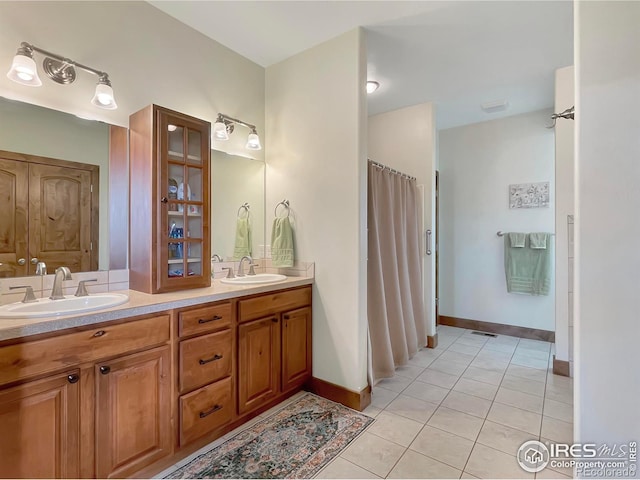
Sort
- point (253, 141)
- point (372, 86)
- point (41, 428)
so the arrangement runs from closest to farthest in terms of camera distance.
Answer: point (41, 428) → point (253, 141) → point (372, 86)

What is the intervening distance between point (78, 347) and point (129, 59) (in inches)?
66.1

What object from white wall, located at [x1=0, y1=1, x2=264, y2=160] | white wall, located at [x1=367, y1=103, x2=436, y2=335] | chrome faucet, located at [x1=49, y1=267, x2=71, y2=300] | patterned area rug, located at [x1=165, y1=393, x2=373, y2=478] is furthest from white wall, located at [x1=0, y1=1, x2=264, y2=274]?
white wall, located at [x1=367, y1=103, x2=436, y2=335]

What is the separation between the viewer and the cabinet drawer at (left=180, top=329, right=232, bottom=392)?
1608 millimetres

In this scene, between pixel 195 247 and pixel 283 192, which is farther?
pixel 283 192

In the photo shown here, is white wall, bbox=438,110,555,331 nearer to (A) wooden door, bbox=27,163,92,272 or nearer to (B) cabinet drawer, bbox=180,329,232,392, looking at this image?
(B) cabinet drawer, bbox=180,329,232,392

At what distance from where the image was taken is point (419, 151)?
11.3ft

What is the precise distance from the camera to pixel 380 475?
1.54 m

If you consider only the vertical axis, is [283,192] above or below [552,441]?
above

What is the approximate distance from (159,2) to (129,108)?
73 cm

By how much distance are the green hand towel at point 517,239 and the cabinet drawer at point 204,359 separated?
11.1ft

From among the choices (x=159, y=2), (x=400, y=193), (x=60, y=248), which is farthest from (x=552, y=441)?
(x=159, y=2)

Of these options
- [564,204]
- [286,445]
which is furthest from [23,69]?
[564,204]

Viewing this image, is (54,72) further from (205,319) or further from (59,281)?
(205,319)

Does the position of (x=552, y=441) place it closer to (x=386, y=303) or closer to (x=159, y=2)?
(x=386, y=303)
